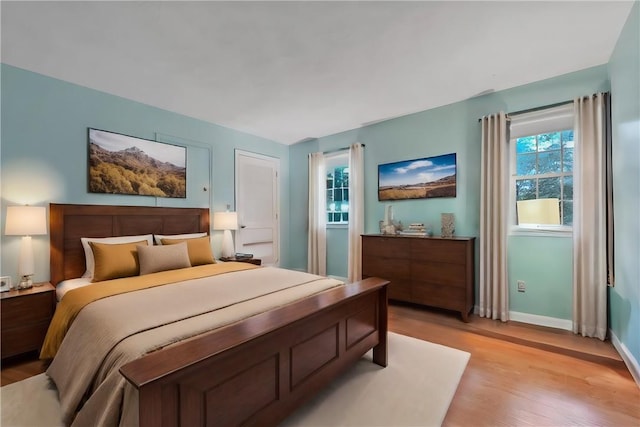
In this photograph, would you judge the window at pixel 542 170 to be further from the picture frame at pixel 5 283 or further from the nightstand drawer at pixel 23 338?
the picture frame at pixel 5 283

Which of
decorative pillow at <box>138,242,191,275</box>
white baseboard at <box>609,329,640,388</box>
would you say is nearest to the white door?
decorative pillow at <box>138,242,191,275</box>

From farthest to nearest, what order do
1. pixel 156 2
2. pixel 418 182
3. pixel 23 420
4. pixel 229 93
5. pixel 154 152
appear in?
1. pixel 418 182
2. pixel 154 152
3. pixel 229 93
4. pixel 156 2
5. pixel 23 420

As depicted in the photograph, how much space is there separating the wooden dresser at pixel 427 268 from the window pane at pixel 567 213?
905mm

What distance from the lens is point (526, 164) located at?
3.19 metres

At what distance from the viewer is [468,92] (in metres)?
3.21

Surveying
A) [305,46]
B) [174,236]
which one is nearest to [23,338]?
[174,236]

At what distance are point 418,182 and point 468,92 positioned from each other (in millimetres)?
1208

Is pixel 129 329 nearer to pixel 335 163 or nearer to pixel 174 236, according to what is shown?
pixel 174 236

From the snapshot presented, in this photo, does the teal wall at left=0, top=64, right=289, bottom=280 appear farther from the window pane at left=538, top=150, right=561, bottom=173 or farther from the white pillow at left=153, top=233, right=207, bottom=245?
the window pane at left=538, top=150, right=561, bottom=173

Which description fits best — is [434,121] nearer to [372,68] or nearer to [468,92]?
[468,92]

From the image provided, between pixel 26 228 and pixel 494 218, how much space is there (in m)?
4.56

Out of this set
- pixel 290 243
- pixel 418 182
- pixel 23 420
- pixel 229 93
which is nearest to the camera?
pixel 23 420

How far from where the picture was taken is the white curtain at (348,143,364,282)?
4.32 m

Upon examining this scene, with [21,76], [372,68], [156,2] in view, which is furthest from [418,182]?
[21,76]
